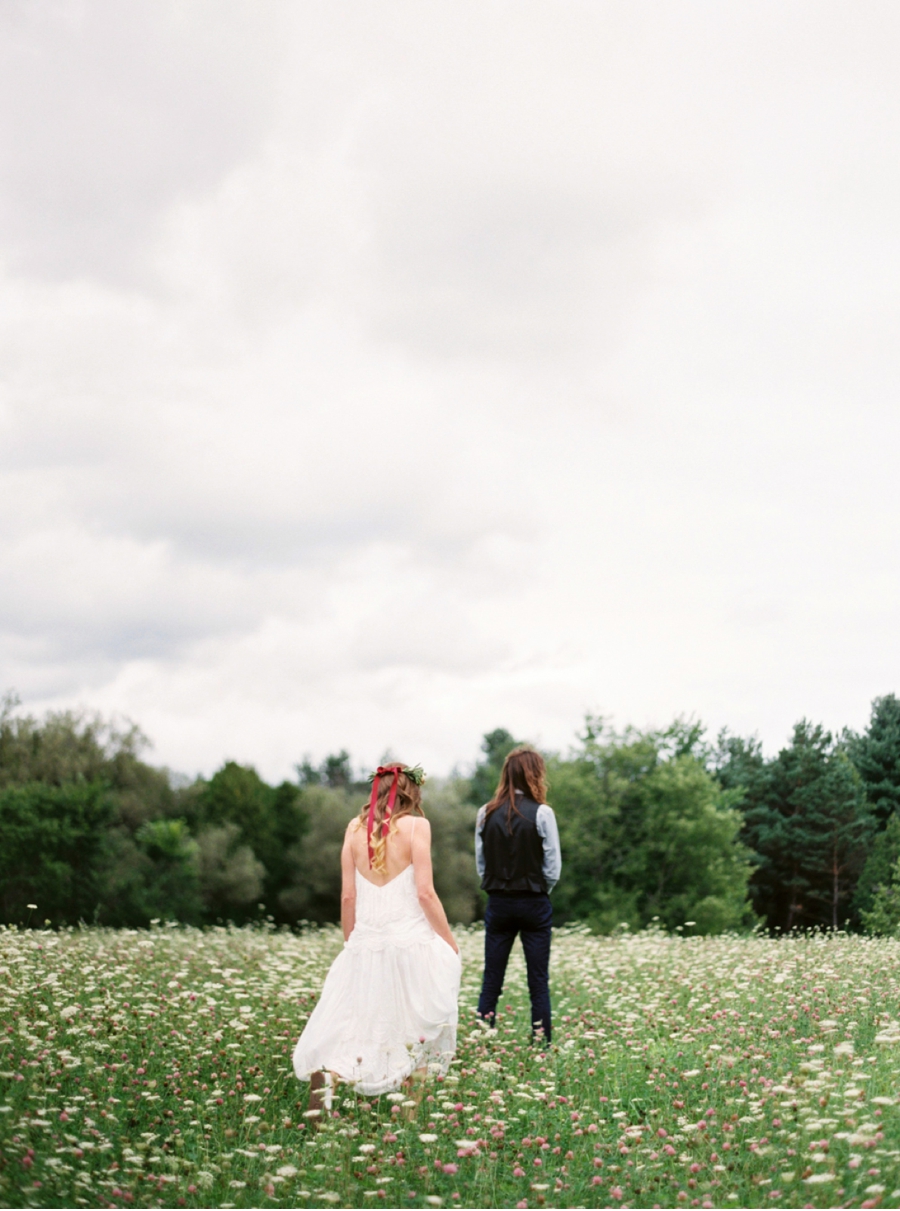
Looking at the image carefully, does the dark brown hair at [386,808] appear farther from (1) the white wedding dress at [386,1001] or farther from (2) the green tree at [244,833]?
(2) the green tree at [244,833]

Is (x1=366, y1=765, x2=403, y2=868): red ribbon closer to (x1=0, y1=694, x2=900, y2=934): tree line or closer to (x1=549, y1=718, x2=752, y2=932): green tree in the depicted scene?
(x1=0, y1=694, x2=900, y2=934): tree line

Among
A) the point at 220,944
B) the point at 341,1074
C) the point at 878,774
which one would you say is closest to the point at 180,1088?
the point at 341,1074

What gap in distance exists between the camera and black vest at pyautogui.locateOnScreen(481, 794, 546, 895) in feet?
27.0

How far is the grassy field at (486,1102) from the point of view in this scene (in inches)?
192

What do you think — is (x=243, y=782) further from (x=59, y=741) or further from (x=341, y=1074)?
(x=341, y=1074)

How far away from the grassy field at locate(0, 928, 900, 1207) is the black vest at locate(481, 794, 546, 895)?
3.88 feet

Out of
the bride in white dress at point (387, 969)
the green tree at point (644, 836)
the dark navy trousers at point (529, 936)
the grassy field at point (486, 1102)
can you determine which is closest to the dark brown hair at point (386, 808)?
the bride in white dress at point (387, 969)

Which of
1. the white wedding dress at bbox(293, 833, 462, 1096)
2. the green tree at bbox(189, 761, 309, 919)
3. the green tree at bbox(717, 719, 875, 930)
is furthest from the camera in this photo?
the green tree at bbox(189, 761, 309, 919)

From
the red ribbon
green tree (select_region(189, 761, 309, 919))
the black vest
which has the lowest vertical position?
green tree (select_region(189, 761, 309, 919))

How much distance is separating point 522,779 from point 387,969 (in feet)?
7.33

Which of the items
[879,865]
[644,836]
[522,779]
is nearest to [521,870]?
[522,779]

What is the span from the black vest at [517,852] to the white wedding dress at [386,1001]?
1.45 meters

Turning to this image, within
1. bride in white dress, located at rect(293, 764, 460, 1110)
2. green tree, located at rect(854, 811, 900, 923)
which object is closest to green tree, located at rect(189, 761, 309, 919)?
green tree, located at rect(854, 811, 900, 923)

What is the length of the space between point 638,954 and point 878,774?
17050mm
